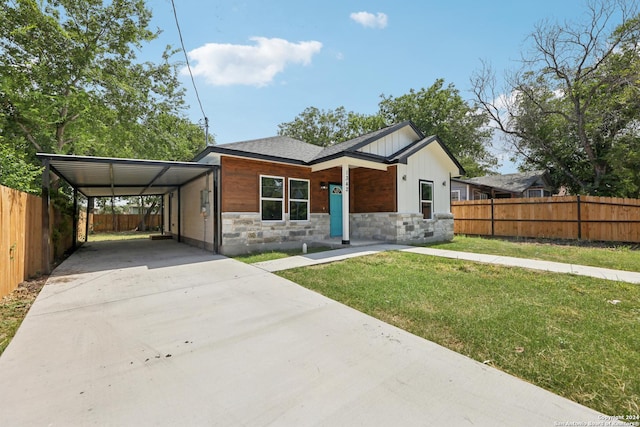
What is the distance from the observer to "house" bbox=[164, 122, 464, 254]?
28.2 feet

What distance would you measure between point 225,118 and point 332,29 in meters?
5.17

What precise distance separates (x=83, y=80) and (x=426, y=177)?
52.4 feet

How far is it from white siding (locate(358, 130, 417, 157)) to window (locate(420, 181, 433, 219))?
6.15 feet

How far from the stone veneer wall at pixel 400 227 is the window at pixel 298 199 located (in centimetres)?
248

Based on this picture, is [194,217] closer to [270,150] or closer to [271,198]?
[271,198]

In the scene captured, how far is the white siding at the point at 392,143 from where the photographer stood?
10219mm

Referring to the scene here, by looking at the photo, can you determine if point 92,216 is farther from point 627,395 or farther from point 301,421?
point 627,395

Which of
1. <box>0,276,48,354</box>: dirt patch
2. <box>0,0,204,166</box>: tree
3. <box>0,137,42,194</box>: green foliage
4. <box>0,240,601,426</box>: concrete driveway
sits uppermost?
<box>0,0,204,166</box>: tree

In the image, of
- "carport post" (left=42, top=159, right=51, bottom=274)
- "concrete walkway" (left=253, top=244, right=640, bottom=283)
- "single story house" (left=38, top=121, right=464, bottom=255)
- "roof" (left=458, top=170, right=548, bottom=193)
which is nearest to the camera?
"concrete walkway" (left=253, top=244, right=640, bottom=283)

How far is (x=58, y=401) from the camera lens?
2.04 m

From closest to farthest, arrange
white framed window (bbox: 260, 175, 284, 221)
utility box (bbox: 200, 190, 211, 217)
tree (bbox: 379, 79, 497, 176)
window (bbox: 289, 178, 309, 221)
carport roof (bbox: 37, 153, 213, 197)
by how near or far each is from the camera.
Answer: carport roof (bbox: 37, 153, 213, 197)
utility box (bbox: 200, 190, 211, 217)
white framed window (bbox: 260, 175, 284, 221)
window (bbox: 289, 178, 309, 221)
tree (bbox: 379, 79, 497, 176)

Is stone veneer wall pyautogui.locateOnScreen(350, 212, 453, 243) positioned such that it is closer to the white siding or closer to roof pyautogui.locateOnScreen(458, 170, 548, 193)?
the white siding

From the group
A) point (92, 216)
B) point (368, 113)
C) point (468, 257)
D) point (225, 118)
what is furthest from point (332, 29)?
point (92, 216)

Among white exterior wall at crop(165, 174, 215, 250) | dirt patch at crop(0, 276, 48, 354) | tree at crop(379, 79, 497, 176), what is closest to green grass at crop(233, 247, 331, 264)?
white exterior wall at crop(165, 174, 215, 250)
